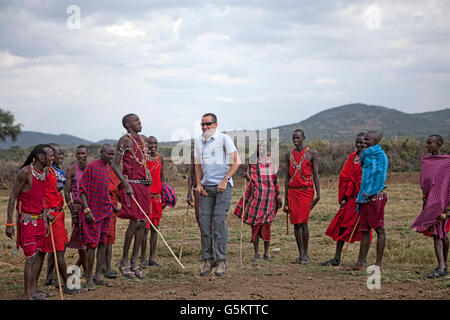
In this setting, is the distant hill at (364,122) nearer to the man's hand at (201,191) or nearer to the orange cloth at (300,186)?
the orange cloth at (300,186)

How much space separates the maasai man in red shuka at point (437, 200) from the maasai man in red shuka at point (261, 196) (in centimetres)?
238

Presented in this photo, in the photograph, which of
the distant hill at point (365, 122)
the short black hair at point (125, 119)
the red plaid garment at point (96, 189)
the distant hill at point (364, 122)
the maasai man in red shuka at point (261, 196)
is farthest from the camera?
the distant hill at point (365, 122)

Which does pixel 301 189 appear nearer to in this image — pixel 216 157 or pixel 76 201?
pixel 216 157

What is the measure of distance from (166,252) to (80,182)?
2.91 metres

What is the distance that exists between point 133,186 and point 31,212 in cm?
162

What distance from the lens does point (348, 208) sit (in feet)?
26.4

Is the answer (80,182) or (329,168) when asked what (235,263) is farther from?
(329,168)

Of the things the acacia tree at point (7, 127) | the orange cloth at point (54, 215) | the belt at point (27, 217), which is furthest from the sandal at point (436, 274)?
the acacia tree at point (7, 127)

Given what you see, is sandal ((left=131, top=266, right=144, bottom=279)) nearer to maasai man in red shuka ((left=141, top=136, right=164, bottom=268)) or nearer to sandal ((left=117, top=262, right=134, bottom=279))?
sandal ((left=117, top=262, right=134, bottom=279))

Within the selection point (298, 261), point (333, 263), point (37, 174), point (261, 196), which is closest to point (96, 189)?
point (37, 174)

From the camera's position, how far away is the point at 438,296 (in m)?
6.05

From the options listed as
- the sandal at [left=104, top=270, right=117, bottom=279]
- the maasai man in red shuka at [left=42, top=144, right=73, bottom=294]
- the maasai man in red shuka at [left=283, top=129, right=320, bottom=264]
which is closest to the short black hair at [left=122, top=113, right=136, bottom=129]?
the maasai man in red shuka at [left=42, top=144, right=73, bottom=294]

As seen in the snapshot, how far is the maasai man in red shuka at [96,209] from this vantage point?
6.51 m

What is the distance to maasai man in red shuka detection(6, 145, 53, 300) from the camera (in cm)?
586
